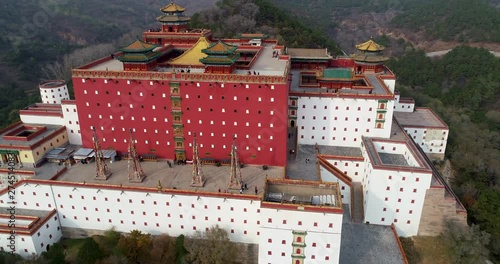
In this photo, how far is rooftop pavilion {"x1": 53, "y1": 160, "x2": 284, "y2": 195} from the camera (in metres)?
35.1

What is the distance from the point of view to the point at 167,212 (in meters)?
34.8

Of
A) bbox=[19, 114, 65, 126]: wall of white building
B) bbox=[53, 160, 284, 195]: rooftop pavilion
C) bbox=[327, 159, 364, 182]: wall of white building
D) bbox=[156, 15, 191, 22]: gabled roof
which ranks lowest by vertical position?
bbox=[327, 159, 364, 182]: wall of white building

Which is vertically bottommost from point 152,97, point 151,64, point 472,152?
point 472,152

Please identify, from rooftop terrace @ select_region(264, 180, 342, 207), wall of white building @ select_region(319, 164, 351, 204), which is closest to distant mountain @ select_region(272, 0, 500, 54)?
wall of white building @ select_region(319, 164, 351, 204)

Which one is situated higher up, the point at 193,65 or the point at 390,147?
the point at 193,65

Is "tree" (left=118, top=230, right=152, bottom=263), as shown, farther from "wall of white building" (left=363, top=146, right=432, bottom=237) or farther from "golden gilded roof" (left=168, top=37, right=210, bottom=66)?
"wall of white building" (left=363, top=146, right=432, bottom=237)

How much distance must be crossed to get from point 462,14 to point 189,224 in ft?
427

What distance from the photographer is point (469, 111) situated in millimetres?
78000

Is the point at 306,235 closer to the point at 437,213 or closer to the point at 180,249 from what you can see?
the point at 180,249

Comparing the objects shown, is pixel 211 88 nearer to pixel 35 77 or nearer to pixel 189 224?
pixel 189 224

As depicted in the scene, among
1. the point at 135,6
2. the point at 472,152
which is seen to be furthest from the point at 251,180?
the point at 135,6

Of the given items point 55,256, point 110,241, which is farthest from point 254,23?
point 55,256

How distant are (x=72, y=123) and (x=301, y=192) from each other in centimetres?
2876

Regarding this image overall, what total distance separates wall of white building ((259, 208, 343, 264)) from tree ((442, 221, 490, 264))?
40.1 ft
